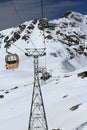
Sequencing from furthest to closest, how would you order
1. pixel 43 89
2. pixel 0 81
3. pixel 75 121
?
pixel 0 81 → pixel 43 89 → pixel 75 121

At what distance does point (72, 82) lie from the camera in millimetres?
79938

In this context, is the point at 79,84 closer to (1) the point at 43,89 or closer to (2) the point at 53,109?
(1) the point at 43,89

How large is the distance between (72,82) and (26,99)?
993cm

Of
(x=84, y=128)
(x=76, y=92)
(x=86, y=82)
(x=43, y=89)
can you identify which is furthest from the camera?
(x=43, y=89)

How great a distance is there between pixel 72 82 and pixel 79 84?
2.77m

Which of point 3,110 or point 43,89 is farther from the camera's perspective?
point 43,89

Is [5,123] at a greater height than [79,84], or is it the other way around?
[79,84]

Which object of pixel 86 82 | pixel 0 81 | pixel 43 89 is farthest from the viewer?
pixel 0 81

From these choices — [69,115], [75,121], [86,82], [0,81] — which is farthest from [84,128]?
[0,81]

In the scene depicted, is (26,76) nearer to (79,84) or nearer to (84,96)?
(79,84)

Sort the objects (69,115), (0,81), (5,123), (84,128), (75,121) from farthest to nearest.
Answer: (0,81)
(5,123)
(69,115)
(75,121)
(84,128)

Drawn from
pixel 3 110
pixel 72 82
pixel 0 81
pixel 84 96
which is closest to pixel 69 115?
pixel 84 96

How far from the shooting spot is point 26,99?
7694 cm

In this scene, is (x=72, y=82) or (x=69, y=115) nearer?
(x=69, y=115)
